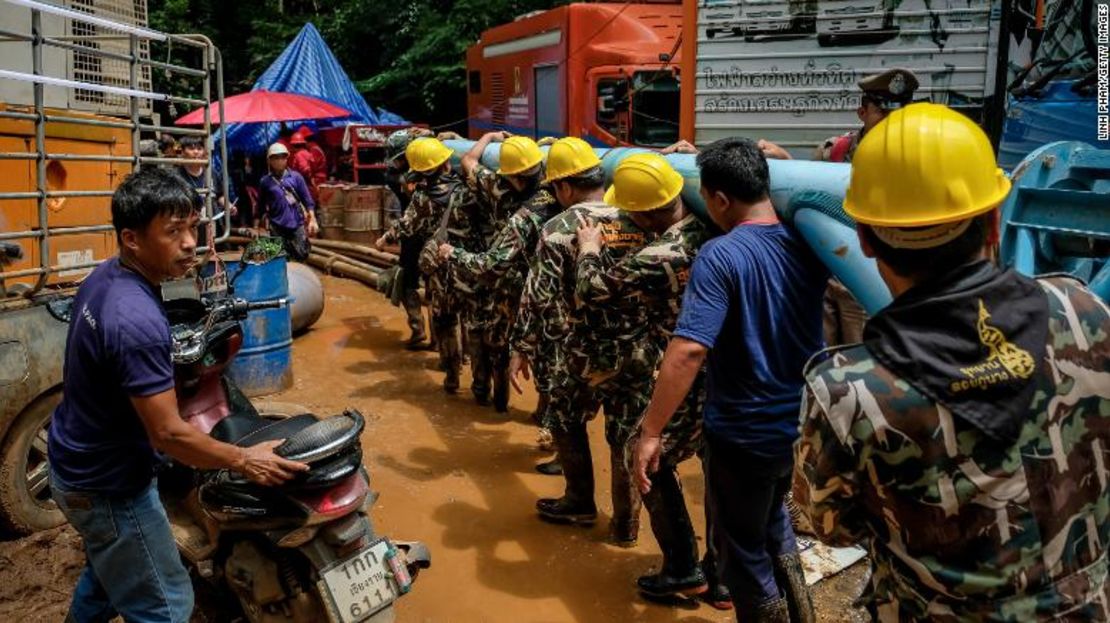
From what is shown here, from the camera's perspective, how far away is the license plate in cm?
287

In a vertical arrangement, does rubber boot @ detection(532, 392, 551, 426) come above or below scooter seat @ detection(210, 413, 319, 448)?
below

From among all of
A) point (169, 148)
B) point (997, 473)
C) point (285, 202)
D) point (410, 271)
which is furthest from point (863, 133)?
point (169, 148)

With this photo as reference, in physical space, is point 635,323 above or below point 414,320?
above

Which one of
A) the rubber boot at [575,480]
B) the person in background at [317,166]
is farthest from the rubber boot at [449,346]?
the person in background at [317,166]

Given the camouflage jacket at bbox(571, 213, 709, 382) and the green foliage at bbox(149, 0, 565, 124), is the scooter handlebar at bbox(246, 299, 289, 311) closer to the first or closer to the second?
the camouflage jacket at bbox(571, 213, 709, 382)

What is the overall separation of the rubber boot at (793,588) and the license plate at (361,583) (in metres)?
1.35

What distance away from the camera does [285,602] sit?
304cm

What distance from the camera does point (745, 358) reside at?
113 inches

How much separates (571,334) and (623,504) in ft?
2.80

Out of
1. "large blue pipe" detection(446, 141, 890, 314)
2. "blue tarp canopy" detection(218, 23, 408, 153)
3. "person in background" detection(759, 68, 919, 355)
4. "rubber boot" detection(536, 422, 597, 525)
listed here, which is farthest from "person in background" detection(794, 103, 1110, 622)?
"blue tarp canopy" detection(218, 23, 408, 153)

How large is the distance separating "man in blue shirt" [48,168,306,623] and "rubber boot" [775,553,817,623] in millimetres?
1705

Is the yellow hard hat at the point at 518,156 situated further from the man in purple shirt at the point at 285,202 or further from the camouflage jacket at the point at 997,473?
the man in purple shirt at the point at 285,202

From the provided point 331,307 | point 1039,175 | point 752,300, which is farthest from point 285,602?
point 331,307

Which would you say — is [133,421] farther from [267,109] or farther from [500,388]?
[267,109]
